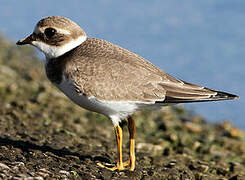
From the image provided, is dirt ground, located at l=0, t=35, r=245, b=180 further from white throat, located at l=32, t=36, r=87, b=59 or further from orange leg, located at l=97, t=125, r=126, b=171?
white throat, located at l=32, t=36, r=87, b=59

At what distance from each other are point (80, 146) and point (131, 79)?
287cm

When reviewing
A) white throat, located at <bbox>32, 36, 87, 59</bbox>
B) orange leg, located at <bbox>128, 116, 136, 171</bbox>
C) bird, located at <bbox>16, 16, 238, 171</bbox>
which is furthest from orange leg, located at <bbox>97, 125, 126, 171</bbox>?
white throat, located at <bbox>32, 36, 87, 59</bbox>

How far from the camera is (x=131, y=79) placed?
7.23 metres

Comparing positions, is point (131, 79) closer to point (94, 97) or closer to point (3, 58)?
point (94, 97)

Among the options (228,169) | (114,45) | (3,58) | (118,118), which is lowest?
(228,169)

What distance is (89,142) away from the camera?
10.1 m

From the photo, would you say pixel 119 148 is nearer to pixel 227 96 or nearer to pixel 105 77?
pixel 105 77

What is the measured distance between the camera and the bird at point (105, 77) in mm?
7066

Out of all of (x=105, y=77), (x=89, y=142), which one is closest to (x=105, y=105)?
(x=105, y=77)

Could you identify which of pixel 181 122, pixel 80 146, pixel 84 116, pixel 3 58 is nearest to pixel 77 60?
pixel 80 146

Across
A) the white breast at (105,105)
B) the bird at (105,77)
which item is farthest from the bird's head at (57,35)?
the white breast at (105,105)

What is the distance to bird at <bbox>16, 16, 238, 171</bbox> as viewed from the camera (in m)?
7.07

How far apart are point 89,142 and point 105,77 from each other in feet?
11.0

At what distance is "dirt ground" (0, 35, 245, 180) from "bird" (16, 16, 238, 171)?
3.05 ft
